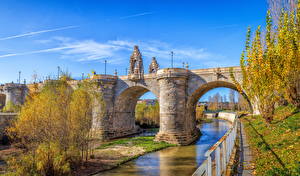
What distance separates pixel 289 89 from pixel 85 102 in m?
11.4

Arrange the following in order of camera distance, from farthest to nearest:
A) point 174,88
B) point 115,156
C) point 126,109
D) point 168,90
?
point 126,109 → point 168,90 → point 174,88 → point 115,156

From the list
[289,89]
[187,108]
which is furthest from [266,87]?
[187,108]

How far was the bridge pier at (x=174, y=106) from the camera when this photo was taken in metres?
19.7

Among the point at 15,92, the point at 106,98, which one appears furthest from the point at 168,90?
the point at 15,92

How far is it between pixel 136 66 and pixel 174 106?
25.0ft

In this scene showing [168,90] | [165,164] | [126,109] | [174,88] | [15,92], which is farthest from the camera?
[15,92]

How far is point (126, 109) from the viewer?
2714 centimetres

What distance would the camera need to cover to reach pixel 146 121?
120ft

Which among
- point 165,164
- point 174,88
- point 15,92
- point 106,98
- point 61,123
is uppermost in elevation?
point 15,92

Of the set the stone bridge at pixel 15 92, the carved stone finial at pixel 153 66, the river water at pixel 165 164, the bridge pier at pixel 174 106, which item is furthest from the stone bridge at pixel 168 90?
the stone bridge at pixel 15 92

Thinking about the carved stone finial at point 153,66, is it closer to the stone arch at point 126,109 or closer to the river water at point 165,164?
the stone arch at point 126,109

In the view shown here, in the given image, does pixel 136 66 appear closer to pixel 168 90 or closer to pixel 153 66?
pixel 153 66

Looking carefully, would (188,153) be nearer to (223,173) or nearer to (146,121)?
(223,173)

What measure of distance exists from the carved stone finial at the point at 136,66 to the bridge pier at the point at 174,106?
3887 millimetres
